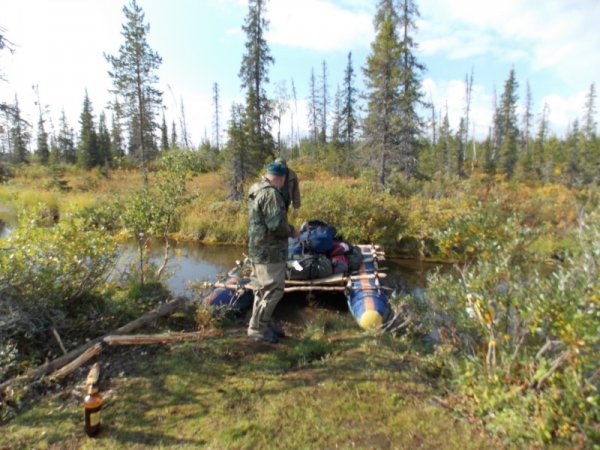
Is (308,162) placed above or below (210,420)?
above

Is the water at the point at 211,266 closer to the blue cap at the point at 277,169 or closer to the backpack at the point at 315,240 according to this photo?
the backpack at the point at 315,240

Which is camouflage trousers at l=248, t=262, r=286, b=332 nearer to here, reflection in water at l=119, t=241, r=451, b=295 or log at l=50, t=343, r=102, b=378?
log at l=50, t=343, r=102, b=378

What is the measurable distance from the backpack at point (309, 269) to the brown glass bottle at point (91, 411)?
161 inches

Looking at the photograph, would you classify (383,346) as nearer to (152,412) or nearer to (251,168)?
(152,412)

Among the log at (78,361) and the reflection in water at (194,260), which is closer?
the log at (78,361)

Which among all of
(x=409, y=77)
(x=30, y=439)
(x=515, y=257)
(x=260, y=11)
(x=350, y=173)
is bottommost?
(x=30, y=439)

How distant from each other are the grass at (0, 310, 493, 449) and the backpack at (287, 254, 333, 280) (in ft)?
7.90

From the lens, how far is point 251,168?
59.1ft

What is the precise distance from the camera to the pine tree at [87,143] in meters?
31.1

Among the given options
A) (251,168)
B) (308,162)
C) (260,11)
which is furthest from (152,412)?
(308,162)

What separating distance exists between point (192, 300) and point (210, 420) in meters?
2.61

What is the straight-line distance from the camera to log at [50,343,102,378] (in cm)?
348

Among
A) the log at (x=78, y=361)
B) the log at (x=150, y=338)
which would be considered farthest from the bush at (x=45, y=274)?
the log at (x=150, y=338)

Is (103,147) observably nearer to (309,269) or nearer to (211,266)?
(211,266)
